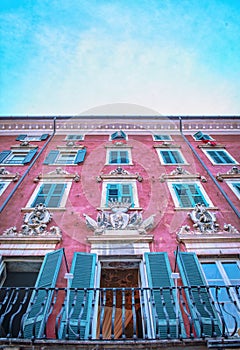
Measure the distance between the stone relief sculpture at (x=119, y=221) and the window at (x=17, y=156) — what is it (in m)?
5.58

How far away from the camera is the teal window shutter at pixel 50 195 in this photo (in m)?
9.87

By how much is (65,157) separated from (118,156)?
2674mm

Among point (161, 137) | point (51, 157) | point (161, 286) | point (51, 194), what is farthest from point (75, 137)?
point (161, 286)

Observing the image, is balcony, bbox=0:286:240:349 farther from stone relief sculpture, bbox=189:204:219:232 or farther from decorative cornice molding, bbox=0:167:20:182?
decorative cornice molding, bbox=0:167:20:182

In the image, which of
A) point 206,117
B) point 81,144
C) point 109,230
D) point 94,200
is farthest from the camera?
point 206,117

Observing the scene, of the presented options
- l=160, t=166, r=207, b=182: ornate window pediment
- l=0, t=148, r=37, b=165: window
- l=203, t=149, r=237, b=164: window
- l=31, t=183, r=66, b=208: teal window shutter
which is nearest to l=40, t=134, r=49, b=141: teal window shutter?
l=0, t=148, r=37, b=165: window

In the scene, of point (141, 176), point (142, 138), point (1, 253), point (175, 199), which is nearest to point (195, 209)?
point (175, 199)

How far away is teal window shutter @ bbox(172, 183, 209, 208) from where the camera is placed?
9797 mm

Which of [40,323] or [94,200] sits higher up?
[94,200]

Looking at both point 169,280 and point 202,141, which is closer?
point 169,280

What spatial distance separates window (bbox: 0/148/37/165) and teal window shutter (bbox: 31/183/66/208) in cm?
259

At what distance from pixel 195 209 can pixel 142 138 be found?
23.7 ft

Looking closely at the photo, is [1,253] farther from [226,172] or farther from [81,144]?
[226,172]

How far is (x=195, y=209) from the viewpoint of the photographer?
30.5ft
